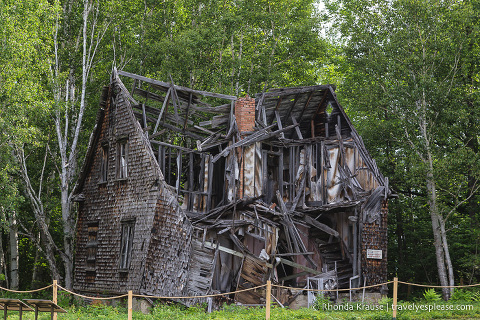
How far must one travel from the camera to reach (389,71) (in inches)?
1123

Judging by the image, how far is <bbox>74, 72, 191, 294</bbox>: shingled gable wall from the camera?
19.3 m

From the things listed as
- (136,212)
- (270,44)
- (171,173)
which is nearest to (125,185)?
(136,212)

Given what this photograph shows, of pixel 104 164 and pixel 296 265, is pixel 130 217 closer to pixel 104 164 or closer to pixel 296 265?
pixel 104 164

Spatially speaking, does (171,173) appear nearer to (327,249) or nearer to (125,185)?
(125,185)

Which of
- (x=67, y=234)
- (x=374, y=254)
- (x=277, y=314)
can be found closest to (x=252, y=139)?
(x=374, y=254)

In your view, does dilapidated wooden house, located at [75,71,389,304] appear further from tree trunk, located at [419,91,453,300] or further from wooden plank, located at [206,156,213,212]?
tree trunk, located at [419,91,453,300]

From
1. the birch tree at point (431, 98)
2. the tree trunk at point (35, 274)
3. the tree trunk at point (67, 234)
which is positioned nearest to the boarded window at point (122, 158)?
the tree trunk at point (67, 234)

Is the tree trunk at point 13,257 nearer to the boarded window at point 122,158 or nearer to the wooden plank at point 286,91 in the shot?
the boarded window at point 122,158

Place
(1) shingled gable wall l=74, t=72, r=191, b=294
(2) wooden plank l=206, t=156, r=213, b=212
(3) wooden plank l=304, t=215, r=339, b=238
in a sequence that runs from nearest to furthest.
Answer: (1) shingled gable wall l=74, t=72, r=191, b=294 → (3) wooden plank l=304, t=215, r=339, b=238 → (2) wooden plank l=206, t=156, r=213, b=212

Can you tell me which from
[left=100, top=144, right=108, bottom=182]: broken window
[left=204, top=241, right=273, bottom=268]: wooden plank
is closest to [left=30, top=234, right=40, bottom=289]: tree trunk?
[left=100, top=144, right=108, bottom=182]: broken window

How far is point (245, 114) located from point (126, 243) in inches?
265

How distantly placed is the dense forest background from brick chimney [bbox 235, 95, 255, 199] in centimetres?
764

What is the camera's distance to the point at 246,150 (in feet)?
74.8

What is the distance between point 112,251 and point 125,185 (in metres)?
2.44
